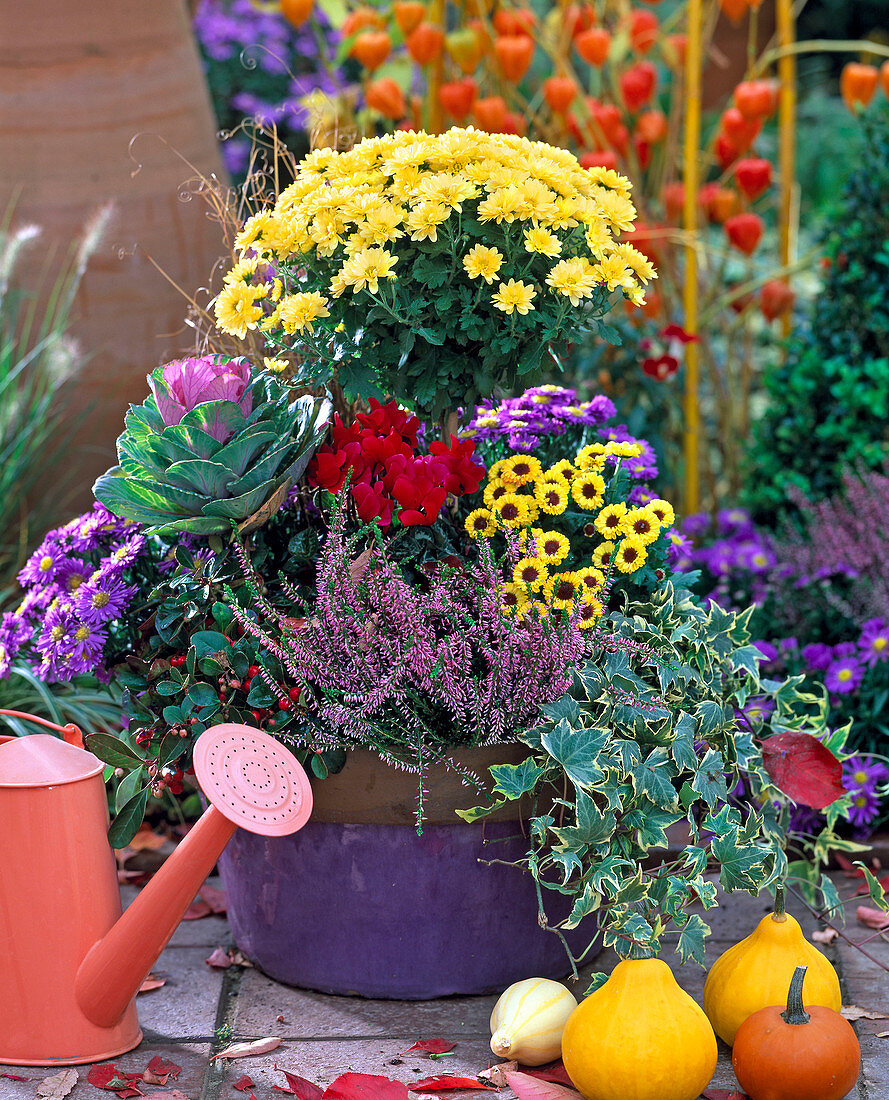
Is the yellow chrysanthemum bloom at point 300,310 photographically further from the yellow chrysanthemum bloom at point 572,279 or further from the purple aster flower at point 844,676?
the purple aster flower at point 844,676

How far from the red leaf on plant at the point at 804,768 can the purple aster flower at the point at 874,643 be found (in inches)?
21.7

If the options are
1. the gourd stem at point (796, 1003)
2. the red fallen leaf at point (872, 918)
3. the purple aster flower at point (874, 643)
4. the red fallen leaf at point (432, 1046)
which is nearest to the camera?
the gourd stem at point (796, 1003)

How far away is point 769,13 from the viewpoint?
26.0 feet

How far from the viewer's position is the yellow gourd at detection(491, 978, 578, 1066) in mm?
1737

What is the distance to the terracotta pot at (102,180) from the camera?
296 centimetres

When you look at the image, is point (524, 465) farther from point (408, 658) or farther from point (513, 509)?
point (408, 658)

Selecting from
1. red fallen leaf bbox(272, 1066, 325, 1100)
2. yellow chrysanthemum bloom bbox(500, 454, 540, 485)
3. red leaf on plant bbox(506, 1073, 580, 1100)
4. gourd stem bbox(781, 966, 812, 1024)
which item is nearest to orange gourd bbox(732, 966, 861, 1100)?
gourd stem bbox(781, 966, 812, 1024)

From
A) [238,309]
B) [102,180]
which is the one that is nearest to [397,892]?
[238,309]

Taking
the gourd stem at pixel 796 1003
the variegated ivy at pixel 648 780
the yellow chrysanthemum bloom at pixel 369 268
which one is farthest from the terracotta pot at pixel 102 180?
the gourd stem at pixel 796 1003

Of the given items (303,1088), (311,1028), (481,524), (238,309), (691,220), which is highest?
(238,309)

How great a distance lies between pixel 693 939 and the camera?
1.73 m

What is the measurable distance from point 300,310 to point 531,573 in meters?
0.54

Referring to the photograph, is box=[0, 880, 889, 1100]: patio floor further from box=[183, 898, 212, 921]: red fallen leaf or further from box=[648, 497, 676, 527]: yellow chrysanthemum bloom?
box=[648, 497, 676, 527]: yellow chrysanthemum bloom

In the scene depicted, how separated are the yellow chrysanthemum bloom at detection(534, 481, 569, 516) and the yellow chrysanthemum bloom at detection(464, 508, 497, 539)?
8cm
